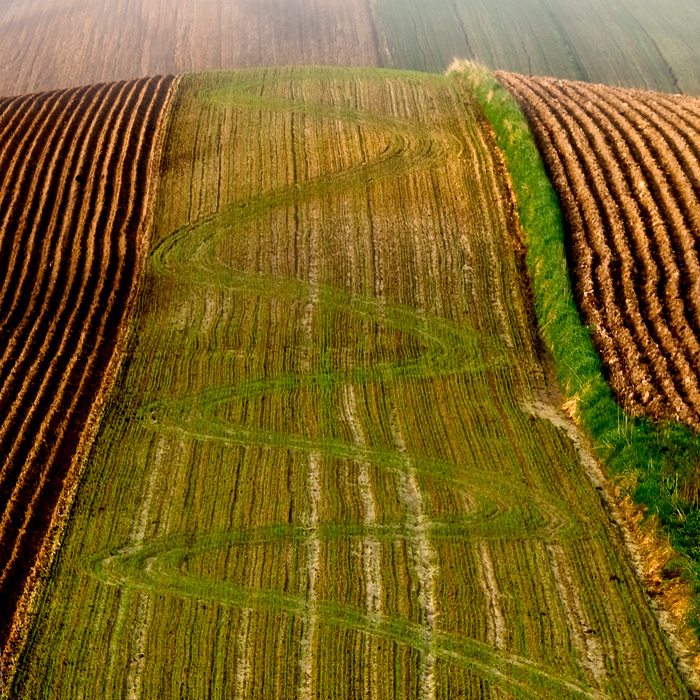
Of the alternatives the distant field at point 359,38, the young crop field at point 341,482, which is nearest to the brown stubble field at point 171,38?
the distant field at point 359,38

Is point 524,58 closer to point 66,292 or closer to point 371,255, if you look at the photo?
point 371,255

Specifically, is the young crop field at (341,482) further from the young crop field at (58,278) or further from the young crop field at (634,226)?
the young crop field at (634,226)

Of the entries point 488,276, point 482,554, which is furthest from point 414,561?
point 488,276

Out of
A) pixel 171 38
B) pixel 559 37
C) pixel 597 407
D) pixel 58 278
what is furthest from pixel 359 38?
pixel 597 407

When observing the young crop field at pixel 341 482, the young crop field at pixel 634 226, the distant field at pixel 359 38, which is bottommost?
the young crop field at pixel 341 482

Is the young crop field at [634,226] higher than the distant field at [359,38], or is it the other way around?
the distant field at [359,38]

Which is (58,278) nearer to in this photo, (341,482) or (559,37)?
(341,482)

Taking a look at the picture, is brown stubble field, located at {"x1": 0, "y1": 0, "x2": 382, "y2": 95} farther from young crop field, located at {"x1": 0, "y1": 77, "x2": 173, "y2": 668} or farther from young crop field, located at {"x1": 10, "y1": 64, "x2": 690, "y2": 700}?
young crop field, located at {"x1": 10, "y1": 64, "x2": 690, "y2": 700}
